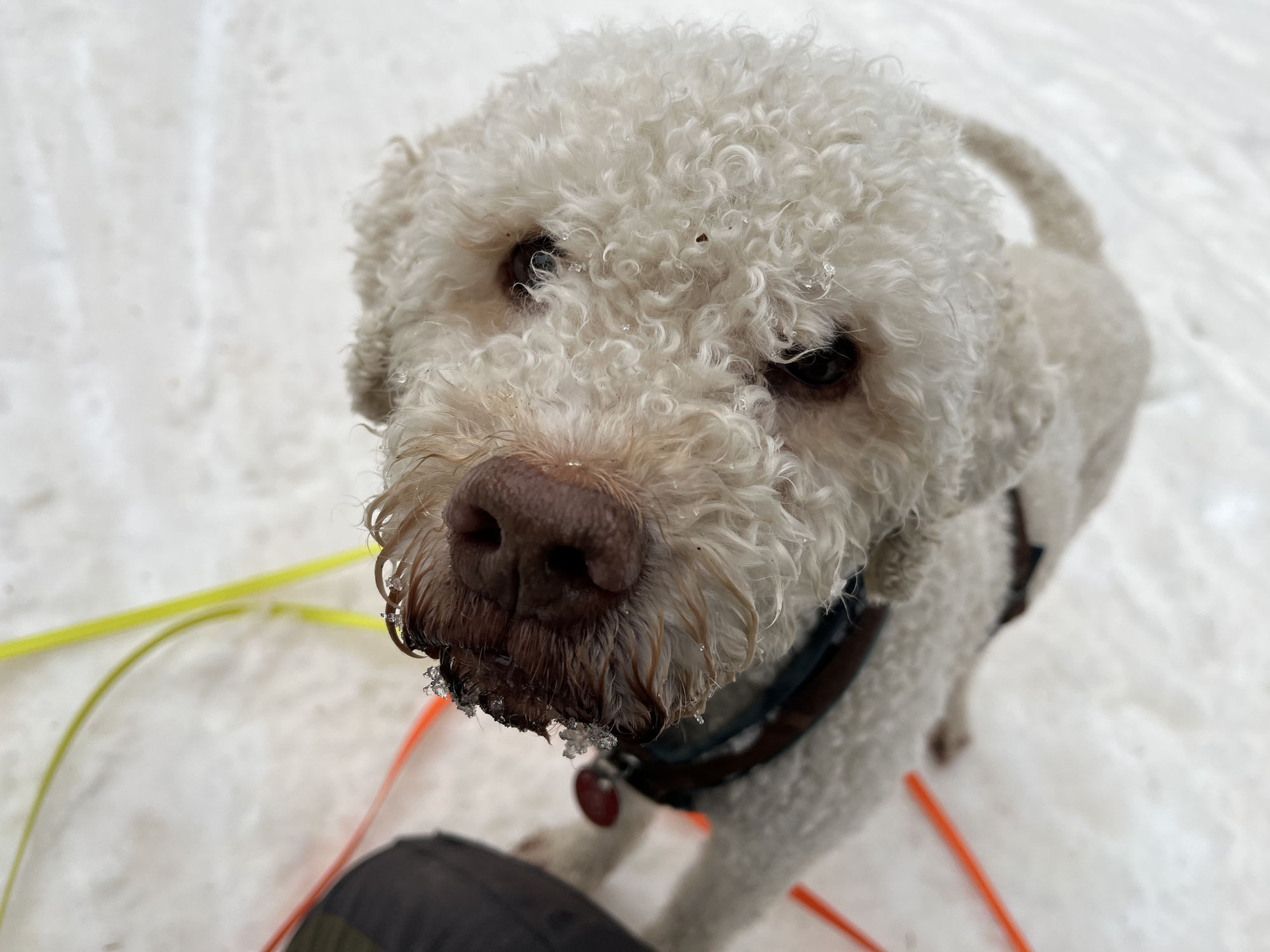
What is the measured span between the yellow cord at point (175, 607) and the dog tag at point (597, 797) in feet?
2.25

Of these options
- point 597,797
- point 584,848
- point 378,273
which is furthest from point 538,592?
point 584,848

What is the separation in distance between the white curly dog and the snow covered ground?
1.01 metres

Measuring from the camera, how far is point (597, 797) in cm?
141

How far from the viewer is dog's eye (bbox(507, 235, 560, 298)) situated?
96cm

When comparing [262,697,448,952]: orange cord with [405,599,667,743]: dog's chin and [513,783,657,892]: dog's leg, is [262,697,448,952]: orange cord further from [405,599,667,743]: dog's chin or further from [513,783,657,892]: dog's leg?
[405,599,667,743]: dog's chin

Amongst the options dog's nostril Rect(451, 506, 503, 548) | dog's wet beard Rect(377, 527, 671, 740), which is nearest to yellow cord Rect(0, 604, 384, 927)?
dog's wet beard Rect(377, 527, 671, 740)

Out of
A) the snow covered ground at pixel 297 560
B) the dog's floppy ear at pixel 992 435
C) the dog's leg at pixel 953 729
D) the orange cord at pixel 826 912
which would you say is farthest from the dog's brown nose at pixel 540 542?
the dog's leg at pixel 953 729

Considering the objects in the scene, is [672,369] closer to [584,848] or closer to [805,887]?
[584,848]

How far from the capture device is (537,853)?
5.93ft

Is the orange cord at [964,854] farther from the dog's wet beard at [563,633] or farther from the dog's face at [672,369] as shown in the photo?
the dog's wet beard at [563,633]

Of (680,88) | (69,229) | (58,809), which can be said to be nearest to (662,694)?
(680,88)

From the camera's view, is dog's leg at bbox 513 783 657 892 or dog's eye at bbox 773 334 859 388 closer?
dog's eye at bbox 773 334 859 388

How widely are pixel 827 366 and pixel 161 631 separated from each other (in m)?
1.80

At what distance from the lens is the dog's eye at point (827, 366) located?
37.1 inches
